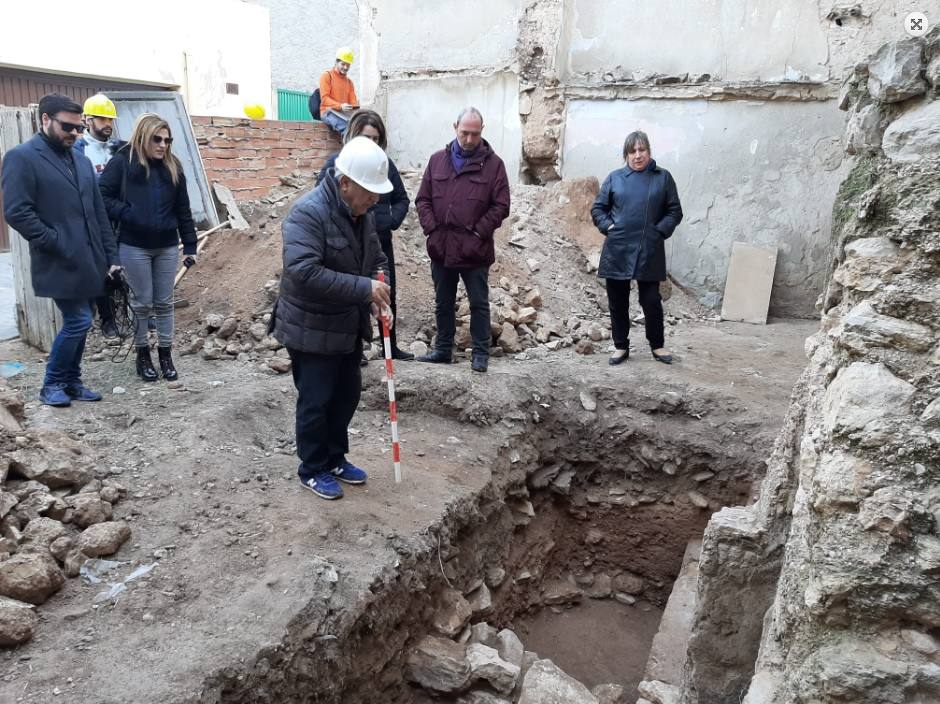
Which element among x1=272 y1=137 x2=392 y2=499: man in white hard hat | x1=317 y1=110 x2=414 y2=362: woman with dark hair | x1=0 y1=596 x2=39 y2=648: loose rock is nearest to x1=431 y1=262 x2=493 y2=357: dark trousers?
x1=317 y1=110 x2=414 y2=362: woman with dark hair

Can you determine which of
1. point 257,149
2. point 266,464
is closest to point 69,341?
point 266,464

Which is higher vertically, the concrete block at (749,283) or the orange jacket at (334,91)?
the orange jacket at (334,91)

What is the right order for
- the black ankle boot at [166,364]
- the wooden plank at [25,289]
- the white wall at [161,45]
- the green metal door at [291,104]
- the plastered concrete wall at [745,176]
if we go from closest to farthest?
1. the black ankle boot at [166,364]
2. the wooden plank at [25,289]
3. the plastered concrete wall at [745,176]
4. the white wall at [161,45]
5. the green metal door at [291,104]

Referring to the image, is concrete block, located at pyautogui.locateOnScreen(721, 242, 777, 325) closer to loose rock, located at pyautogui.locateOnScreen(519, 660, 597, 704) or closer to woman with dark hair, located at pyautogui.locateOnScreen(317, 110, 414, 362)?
woman with dark hair, located at pyautogui.locateOnScreen(317, 110, 414, 362)

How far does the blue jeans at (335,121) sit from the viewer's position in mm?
10492

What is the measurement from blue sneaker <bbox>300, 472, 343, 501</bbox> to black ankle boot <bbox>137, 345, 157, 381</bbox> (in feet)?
7.22

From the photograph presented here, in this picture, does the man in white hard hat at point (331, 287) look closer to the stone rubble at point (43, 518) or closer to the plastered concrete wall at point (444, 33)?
the stone rubble at point (43, 518)

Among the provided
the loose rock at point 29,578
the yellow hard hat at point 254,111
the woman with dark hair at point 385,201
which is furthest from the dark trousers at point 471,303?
the yellow hard hat at point 254,111

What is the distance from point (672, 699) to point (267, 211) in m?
7.54

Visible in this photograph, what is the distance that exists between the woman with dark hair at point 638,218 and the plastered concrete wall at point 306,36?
16605 millimetres

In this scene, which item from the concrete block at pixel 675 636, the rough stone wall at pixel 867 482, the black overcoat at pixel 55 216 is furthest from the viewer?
the black overcoat at pixel 55 216

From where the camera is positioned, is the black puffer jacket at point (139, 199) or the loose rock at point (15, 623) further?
the black puffer jacket at point (139, 199)

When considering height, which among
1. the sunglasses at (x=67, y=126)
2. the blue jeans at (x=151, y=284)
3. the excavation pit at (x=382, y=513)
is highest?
the sunglasses at (x=67, y=126)

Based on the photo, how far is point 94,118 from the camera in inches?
251
